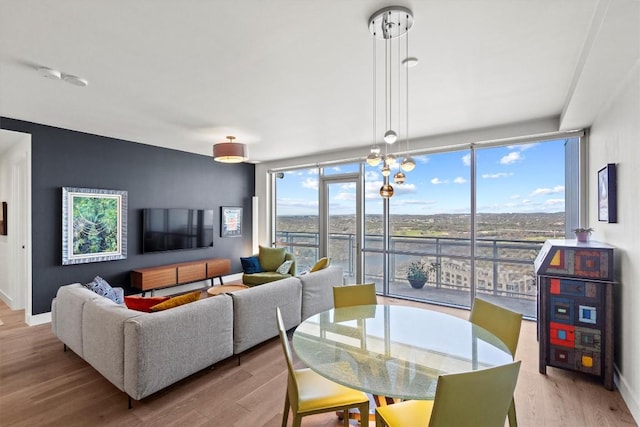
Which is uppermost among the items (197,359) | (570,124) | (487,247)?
(570,124)

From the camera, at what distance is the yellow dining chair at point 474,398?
110 centimetres

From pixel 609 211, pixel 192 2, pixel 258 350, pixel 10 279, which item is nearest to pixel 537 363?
pixel 609 211

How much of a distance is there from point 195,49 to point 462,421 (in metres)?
2.72

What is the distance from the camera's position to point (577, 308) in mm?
2633

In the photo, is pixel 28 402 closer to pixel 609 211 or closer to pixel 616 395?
pixel 616 395

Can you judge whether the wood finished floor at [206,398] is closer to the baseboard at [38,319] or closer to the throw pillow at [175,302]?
the throw pillow at [175,302]

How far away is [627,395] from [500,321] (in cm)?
137

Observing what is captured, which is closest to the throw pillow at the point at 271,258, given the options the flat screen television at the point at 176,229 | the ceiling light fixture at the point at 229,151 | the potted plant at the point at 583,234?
the flat screen television at the point at 176,229

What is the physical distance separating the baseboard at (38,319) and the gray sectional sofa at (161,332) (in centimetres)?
118

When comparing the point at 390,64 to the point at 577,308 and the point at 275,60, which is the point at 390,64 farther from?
the point at 577,308

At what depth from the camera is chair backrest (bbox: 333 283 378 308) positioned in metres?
2.67

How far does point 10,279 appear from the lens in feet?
15.5

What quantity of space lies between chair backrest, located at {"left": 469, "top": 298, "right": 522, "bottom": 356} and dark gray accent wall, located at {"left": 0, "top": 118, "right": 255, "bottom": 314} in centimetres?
505

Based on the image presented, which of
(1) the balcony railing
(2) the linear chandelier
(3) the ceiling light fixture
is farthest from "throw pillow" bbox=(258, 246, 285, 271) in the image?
(2) the linear chandelier
